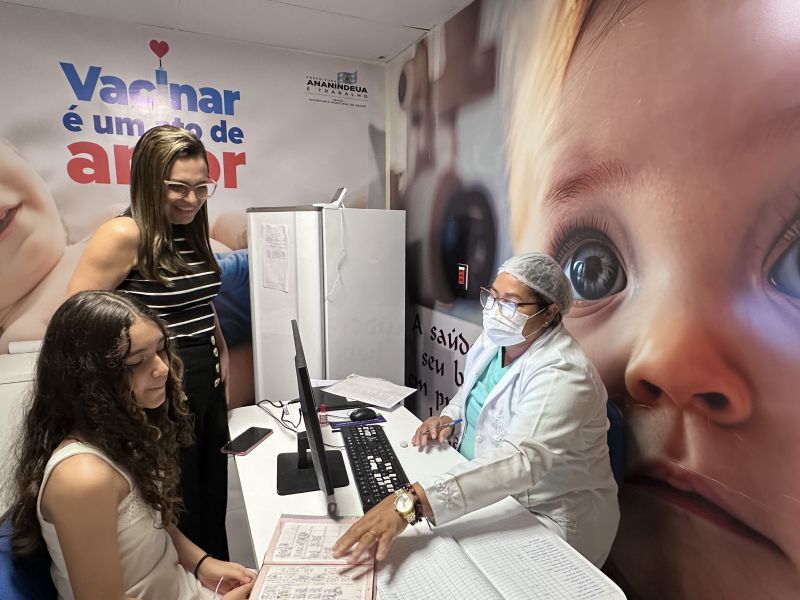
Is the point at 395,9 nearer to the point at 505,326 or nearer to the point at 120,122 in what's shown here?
the point at 120,122

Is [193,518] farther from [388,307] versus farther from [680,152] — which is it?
[680,152]

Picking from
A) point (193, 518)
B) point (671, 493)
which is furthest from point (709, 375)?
point (193, 518)

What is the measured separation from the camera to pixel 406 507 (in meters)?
1.06

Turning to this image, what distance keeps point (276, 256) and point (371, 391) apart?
3.32ft

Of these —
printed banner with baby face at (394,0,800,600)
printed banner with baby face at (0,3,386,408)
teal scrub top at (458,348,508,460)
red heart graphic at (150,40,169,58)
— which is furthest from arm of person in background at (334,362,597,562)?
red heart graphic at (150,40,169,58)

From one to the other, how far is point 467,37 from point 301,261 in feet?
4.46

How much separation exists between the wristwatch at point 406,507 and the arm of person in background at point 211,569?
0.37 metres

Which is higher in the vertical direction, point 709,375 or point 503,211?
point 503,211

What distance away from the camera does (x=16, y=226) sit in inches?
94.3

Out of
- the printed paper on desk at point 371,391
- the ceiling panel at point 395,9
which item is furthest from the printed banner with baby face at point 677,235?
the printed paper on desk at point 371,391

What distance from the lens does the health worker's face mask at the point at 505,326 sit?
1.45m

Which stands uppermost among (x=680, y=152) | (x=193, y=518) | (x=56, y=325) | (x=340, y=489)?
(x=680, y=152)

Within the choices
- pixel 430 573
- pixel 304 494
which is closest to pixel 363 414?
pixel 304 494

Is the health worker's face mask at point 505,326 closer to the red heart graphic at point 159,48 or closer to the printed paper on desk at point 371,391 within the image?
the printed paper on desk at point 371,391
